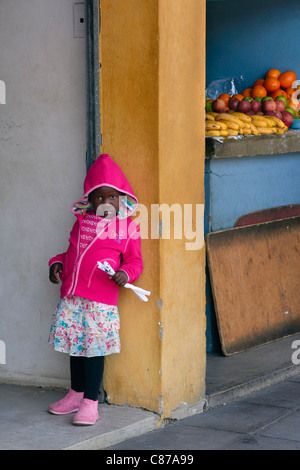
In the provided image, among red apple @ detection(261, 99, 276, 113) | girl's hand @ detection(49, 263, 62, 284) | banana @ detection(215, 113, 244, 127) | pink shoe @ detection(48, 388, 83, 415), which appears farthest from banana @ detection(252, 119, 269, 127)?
pink shoe @ detection(48, 388, 83, 415)

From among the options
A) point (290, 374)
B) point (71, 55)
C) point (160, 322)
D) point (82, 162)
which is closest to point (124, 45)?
point (71, 55)

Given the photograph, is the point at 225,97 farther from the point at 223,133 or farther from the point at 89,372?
the point at 89,372

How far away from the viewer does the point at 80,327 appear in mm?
4520

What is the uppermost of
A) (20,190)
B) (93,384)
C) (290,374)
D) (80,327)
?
(20,190)

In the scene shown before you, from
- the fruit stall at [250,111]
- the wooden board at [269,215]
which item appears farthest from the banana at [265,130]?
the wooden board at [269,215]

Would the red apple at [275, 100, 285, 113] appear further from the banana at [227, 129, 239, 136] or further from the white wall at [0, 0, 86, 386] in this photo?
the white wall at [0, 0, 86, 386]

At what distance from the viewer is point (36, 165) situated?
5.00 meters

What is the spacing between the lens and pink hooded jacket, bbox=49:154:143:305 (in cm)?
446

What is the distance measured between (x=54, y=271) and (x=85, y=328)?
1.33 ft

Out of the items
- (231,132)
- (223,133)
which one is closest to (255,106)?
(231,132)

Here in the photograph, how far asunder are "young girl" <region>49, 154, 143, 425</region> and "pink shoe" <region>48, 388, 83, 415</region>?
13cm

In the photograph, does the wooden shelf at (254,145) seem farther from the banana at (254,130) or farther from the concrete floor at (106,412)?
the concrete floor at (106,412)
